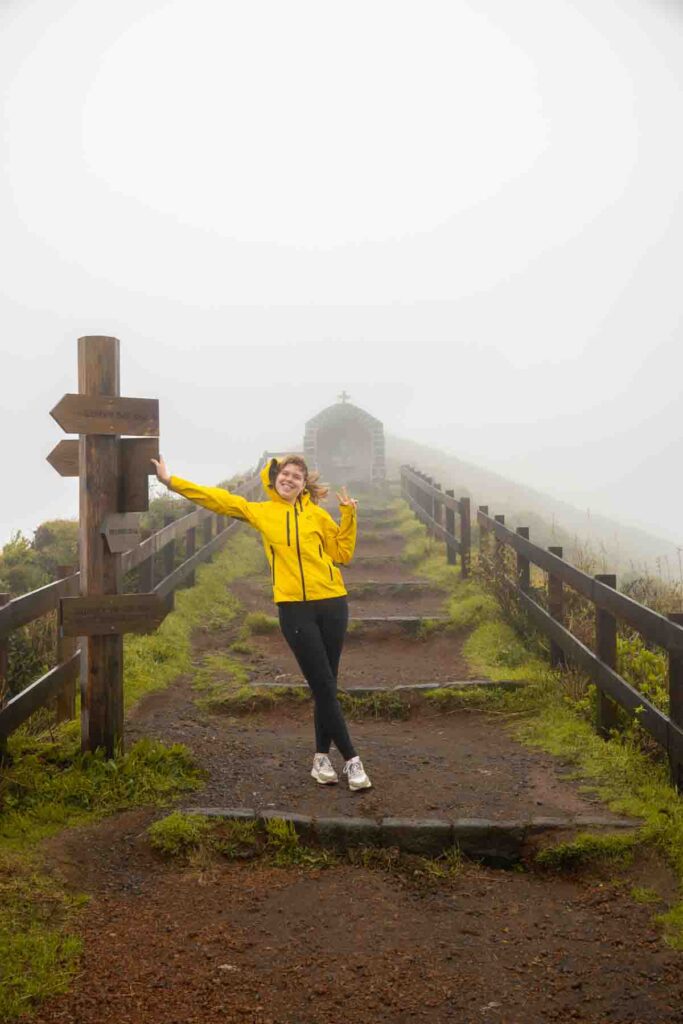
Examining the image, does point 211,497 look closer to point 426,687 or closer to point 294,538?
point 294,538

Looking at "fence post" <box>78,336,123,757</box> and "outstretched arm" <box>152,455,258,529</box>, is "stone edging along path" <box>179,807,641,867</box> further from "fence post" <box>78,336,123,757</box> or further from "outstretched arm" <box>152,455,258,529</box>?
A: "outstretched arm" <box>152,455,258,529</box>

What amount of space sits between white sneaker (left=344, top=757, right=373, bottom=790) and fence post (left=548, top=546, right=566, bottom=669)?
270cm

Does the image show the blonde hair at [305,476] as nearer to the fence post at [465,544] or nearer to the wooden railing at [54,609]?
the wooden railing at [54,609]

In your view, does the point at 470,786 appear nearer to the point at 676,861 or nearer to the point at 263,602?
the point at 676,861

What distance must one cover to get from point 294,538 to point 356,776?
157 cm

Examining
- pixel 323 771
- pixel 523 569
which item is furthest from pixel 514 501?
pixel 323 771

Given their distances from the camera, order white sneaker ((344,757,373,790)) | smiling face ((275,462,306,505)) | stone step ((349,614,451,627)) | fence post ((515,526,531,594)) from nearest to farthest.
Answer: white sneaker ((344,757,373,790)), smiling face ((275,462,306,505)), fence post ((515,526,531,594)), stone step ((349,614,451,627))

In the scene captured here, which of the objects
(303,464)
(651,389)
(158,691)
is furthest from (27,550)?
(651,389)

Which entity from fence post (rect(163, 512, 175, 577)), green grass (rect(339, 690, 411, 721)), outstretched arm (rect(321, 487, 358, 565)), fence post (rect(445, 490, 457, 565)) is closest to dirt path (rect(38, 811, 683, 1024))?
outstretched arm (rect(321, 487, 358, 565))

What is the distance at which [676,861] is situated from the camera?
3.67m

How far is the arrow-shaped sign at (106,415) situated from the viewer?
459cm

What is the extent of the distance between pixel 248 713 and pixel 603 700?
9.83ft

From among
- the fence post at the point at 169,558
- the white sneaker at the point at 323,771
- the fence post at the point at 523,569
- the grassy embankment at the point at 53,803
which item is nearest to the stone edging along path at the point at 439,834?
the white sneaker at the point at 323,771

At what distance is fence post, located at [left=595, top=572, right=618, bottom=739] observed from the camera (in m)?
5.36
